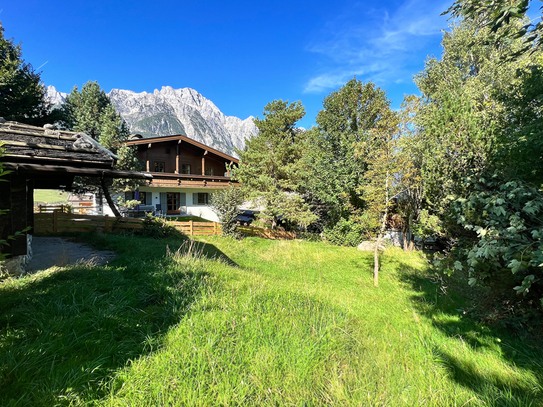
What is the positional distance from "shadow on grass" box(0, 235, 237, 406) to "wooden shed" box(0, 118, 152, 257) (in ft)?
4.75

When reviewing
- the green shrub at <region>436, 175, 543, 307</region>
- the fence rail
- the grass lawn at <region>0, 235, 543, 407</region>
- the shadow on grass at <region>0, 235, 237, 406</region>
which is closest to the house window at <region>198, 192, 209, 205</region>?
the fence rail

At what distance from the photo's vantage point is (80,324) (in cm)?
292

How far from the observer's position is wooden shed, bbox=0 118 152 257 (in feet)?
13.6

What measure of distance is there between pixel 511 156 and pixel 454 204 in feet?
10.2

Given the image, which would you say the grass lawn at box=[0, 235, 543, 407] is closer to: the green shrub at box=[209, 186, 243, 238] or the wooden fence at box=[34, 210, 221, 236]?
the wooden fence at box=[34, 210, 221, 236]

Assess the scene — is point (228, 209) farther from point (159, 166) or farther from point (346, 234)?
point (159, 166)

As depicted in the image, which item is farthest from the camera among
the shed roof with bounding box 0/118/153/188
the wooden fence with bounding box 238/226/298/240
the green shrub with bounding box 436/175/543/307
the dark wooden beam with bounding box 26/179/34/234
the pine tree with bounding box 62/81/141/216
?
the pine tree with bounding box 62/81/141/216

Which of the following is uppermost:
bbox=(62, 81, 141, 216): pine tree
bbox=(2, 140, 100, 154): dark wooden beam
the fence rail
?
bbox=(62, 81, 141, 216): pine tree

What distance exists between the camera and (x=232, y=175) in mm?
21031

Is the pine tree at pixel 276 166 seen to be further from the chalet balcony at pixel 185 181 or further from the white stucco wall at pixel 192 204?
the white stucco wall at pixel 192 204

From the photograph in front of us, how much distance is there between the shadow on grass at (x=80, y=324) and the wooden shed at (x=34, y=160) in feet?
4.75

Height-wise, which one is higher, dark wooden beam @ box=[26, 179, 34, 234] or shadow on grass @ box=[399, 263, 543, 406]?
dark wooden beam @ box=[26, 179, 34, 234]

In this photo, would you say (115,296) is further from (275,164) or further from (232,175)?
(232,175)

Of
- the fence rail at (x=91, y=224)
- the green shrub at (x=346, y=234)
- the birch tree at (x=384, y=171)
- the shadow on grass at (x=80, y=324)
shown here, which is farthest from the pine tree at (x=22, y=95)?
the green shrub at (x=346, y=234)
